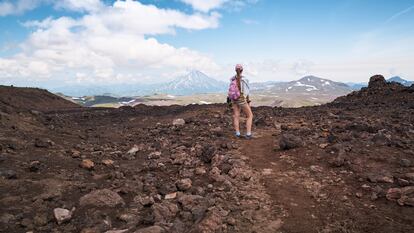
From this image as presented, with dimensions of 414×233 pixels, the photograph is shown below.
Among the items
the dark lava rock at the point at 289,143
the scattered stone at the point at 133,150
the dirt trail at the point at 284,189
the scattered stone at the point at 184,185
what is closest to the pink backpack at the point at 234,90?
the dirt trail at the point at 284,189

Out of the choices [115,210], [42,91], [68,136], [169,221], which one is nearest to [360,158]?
[169,221]

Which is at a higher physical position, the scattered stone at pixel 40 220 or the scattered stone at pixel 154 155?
the scattered stone at pixel 154 155

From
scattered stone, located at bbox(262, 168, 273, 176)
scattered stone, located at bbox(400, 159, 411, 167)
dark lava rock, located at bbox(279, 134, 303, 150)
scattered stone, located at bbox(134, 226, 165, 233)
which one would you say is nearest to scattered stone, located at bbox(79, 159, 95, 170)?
scattered stone, located at bbox(134, 226, 165, 233)

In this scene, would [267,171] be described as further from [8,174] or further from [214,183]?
[8,174]

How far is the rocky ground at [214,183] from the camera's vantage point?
6949mm

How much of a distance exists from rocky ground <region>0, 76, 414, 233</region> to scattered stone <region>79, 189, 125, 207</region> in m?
0.02

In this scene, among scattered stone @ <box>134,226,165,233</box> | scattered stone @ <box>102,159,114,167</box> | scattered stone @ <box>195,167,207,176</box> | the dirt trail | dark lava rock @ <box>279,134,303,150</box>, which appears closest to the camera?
scattered stone @ <box>134,226,165,233</box>

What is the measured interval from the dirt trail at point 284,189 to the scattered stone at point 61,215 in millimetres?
4434

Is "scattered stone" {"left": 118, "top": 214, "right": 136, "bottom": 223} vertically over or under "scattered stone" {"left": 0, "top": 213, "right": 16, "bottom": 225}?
under

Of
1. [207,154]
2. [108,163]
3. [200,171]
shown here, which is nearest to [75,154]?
[108,163]

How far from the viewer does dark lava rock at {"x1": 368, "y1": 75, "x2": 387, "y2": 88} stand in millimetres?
33984

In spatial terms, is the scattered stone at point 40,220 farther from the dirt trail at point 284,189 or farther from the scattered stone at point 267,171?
the scattered stone at point 267,171

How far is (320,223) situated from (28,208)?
20.6ft

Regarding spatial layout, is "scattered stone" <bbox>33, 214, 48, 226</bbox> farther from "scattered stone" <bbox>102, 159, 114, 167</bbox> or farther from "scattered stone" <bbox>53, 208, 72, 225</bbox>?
"scattered stone" <bbox>102, 159, 114, 167</bbox>
